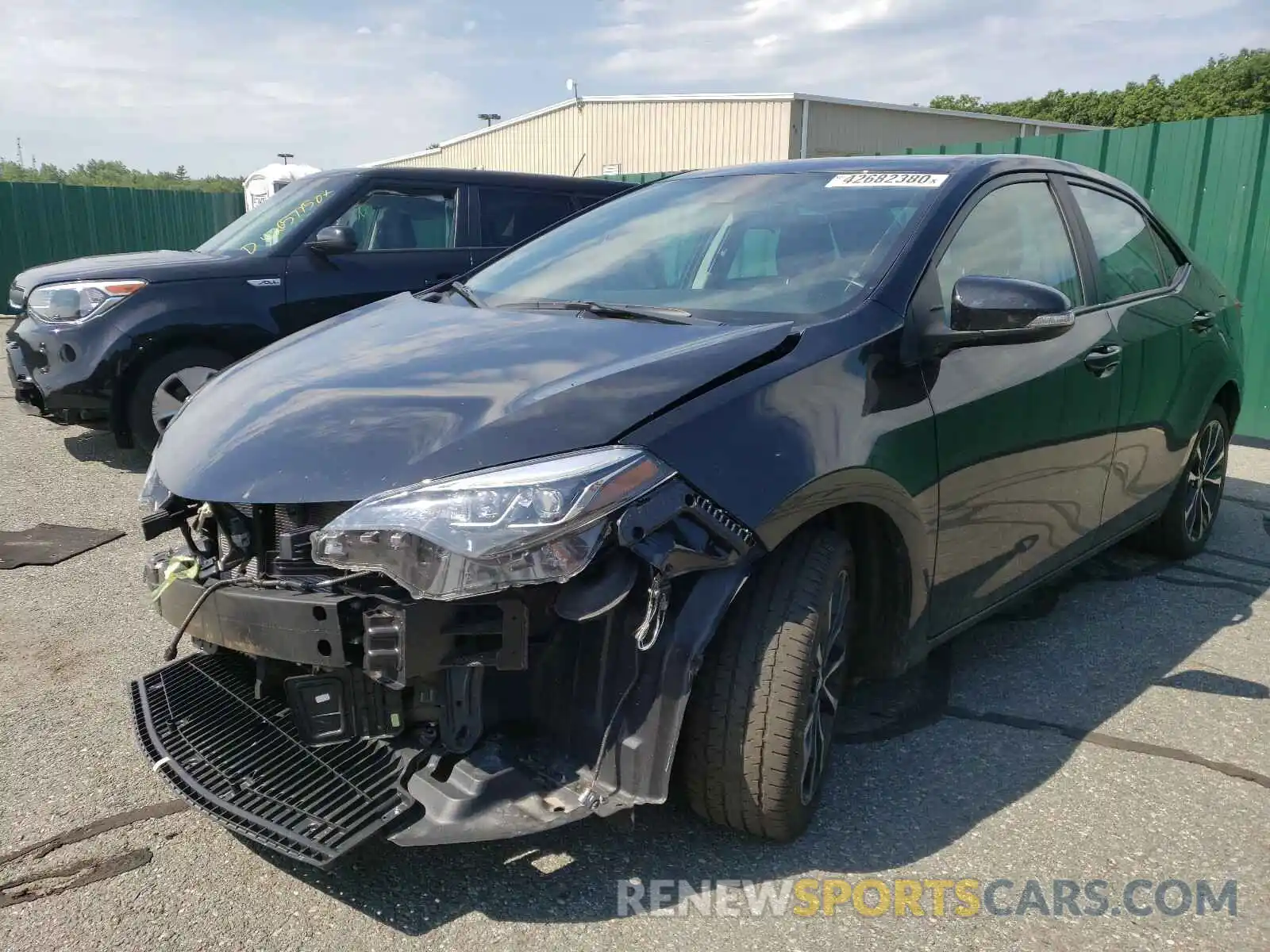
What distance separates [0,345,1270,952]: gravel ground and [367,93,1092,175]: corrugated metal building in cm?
1567

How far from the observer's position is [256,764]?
222cm

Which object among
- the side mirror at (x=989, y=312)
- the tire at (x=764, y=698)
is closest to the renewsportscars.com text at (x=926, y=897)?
the tire at (x=764, y=698)

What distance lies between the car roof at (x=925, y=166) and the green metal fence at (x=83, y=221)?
14502 millimetres

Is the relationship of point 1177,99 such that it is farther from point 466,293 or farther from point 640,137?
point 466,293

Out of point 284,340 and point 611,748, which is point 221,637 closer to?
point 611,748

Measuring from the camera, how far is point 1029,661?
3.51 m

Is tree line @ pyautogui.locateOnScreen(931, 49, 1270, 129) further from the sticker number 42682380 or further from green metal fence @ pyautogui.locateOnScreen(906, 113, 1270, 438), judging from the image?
the sticker number 42682380

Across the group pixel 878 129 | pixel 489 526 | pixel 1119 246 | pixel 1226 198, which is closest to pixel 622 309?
pixel 489 526

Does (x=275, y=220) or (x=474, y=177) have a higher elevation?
(x=474, y=177)

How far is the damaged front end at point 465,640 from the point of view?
1887 millimetres

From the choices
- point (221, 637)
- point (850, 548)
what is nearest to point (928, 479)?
point (850, 548)

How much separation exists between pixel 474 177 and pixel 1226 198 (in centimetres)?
540

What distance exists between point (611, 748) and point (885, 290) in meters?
1.38

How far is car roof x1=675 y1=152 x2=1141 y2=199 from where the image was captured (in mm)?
3133
